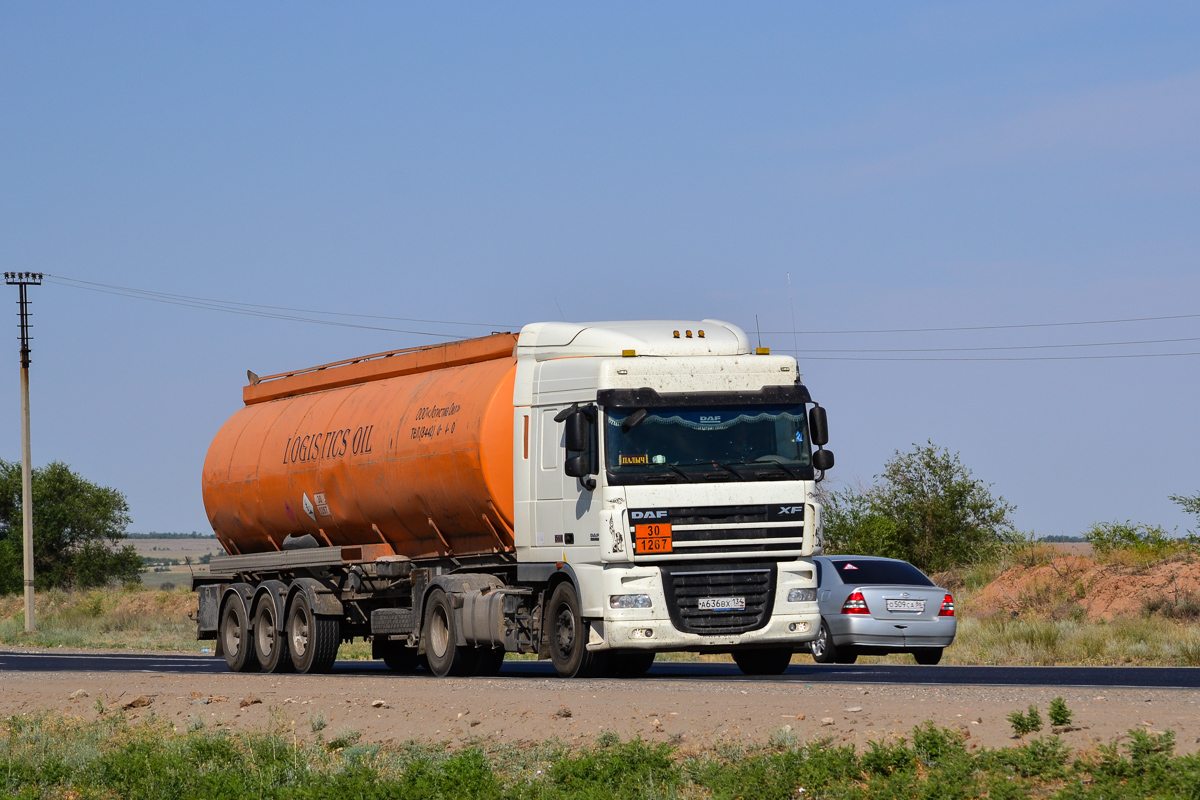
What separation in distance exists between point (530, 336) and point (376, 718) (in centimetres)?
634

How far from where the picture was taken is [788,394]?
17.2 metres

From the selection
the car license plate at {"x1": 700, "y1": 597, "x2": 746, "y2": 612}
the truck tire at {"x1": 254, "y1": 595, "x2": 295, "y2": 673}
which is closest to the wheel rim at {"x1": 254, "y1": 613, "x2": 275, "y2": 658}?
the truck tire at {"x1": 254, "y1": 595, "x2": 295, "y2": 673}

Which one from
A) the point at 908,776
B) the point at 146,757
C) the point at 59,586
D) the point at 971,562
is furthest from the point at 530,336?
the point at 59,586

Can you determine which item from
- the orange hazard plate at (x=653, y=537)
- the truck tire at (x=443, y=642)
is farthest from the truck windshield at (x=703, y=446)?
the truck tire at (x=443, y=642)

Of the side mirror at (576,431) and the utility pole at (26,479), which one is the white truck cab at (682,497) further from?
the utility pole at (26,479)

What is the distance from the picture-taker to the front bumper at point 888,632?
2086 cm

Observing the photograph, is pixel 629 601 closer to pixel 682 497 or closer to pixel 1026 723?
pixel 682 497

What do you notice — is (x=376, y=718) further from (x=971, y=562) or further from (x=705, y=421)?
(x=971, y=562)

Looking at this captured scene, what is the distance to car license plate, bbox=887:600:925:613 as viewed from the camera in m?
21.0

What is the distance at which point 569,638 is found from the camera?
17.4 meters

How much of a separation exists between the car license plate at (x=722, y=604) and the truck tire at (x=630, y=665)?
3.91 feet

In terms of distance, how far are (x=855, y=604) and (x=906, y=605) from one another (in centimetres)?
71

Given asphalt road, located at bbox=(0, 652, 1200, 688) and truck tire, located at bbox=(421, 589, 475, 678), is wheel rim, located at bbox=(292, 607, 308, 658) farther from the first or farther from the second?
truck tire, located at bbox=(421, 589, 475, 678)

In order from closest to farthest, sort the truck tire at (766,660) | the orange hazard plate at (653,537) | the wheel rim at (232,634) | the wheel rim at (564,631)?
the orange hazard plate at (653,537) → the wheel rim at (564,631) → the truck tire at (766,660) → the wheel rim at (232,634)
